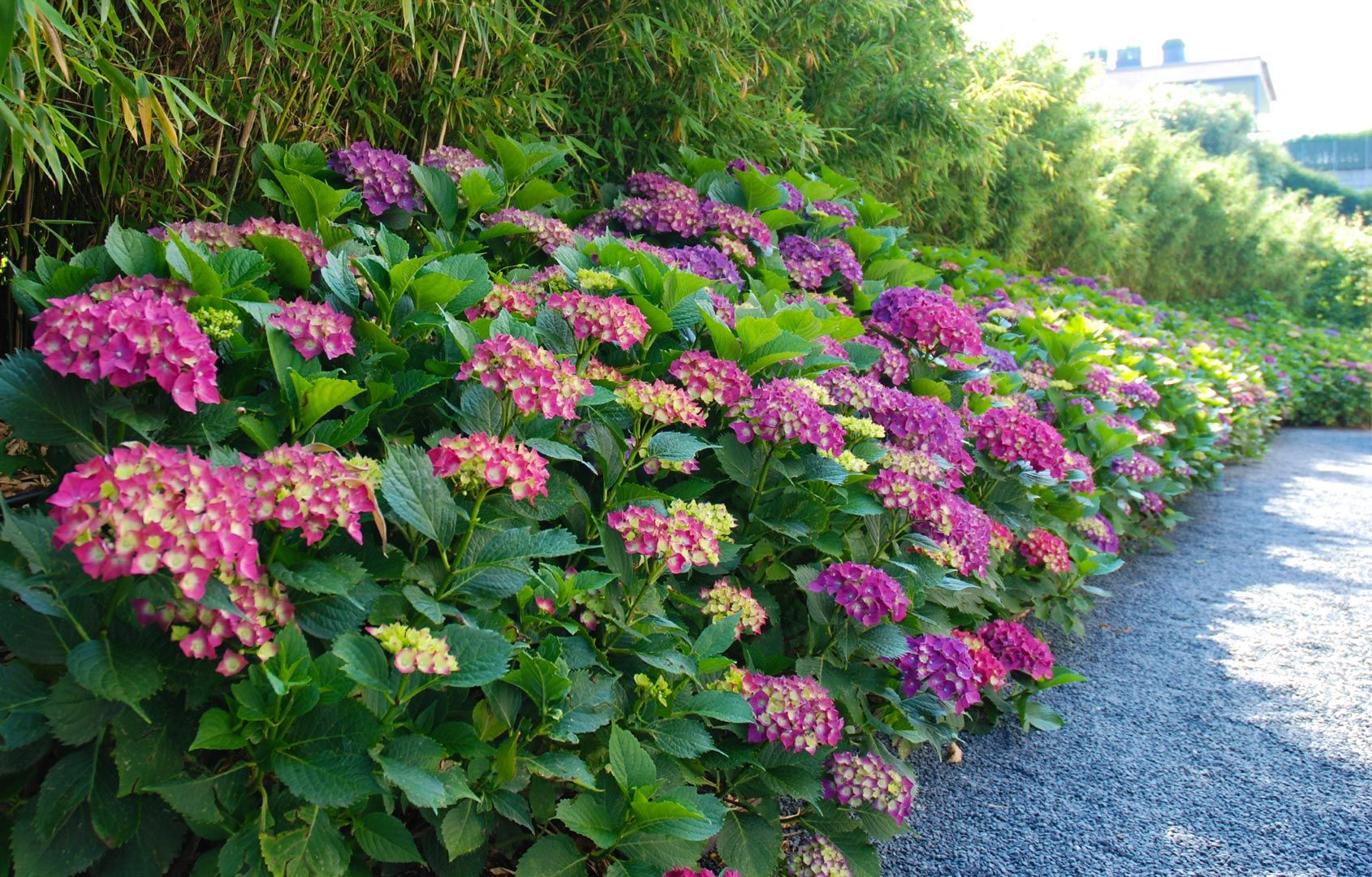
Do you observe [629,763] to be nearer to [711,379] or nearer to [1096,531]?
[711,379]

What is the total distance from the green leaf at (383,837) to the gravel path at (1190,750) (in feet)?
2.96

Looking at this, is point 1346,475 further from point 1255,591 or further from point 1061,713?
point 1061,713

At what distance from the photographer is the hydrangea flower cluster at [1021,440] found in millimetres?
1916

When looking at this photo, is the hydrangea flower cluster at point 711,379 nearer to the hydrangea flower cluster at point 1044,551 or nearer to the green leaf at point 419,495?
the green leaf at point 419,495

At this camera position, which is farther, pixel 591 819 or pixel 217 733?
pixel 591 819

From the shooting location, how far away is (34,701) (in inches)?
32.3

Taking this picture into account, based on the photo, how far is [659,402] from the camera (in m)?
1.29

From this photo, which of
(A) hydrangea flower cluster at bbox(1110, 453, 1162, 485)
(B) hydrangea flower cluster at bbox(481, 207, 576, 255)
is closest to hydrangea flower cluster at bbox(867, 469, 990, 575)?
(B) hydrangea flower cluster at bbox(481, 207, 576, 255)

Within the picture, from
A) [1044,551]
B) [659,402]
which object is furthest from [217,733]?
[1044,551]

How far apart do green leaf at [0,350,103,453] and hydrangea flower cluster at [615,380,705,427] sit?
640 mm

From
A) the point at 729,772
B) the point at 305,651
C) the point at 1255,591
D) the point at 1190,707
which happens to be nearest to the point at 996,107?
the point at 1255,591

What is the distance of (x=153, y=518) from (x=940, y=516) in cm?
122

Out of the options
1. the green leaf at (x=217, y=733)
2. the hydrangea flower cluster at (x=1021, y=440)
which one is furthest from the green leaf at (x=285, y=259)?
the hydrangea flower cluster at (x=1021, y=440)

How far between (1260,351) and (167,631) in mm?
9118
